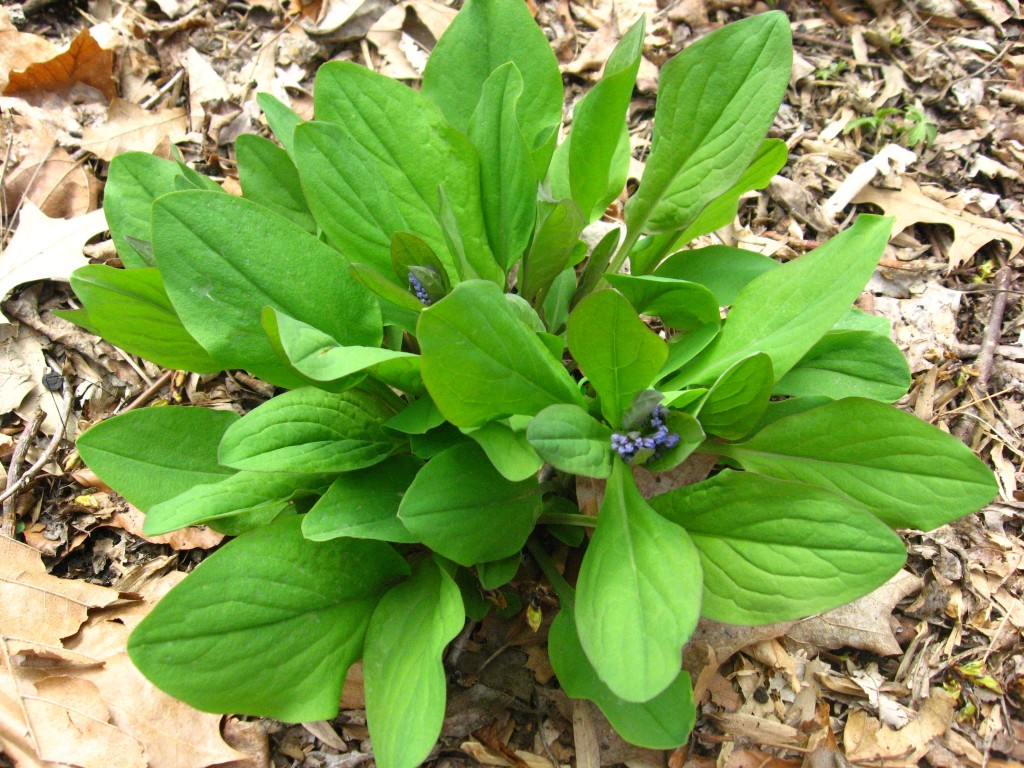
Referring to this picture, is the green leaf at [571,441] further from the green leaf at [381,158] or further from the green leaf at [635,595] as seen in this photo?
the green leaf at [381,158]

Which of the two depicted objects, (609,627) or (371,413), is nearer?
(609,627)

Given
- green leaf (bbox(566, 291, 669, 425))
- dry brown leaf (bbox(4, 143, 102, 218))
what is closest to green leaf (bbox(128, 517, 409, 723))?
green leaf (bbox(566, 291, 669, 425))

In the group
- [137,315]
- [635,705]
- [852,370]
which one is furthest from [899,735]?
[137,315]

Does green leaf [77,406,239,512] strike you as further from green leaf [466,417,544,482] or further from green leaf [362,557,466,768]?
green leaf [466,417,544,482]

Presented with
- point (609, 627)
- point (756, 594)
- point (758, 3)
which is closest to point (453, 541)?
point (609, 627)

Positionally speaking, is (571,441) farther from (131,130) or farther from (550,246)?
(131,130)

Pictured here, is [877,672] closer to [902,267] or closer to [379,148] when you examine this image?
[902,267]
